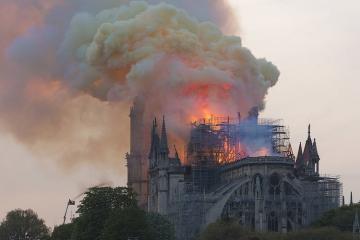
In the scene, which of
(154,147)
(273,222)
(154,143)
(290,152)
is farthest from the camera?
(290,152)

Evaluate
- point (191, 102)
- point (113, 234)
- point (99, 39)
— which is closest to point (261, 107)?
point (191, 102)

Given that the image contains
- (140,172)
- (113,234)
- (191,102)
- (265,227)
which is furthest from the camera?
(140,172)

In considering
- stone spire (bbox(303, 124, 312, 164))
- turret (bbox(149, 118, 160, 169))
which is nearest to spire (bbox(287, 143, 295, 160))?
stone spire (bbox(303, 124, 312, 164))

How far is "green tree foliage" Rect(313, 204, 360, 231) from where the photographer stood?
15825 centimetres

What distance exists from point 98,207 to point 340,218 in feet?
90.4

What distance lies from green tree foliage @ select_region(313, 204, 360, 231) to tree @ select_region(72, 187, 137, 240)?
877 inches

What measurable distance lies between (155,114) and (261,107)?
1414cm

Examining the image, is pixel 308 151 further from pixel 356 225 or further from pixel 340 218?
pixel 356 225

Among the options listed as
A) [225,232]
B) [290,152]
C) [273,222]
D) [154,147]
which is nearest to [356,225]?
[225,232]

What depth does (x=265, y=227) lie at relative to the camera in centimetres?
16375

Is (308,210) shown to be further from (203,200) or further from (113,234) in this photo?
(113,234)

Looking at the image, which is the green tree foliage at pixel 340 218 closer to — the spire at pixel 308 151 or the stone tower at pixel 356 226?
the stone tower at pixel 356 226

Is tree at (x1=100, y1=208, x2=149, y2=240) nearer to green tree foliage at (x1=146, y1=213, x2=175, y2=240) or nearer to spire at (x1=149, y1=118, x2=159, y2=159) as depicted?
green tree foliage at (x1=146, y1=213, x2=175, y2=240)

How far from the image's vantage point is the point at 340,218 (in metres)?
159
